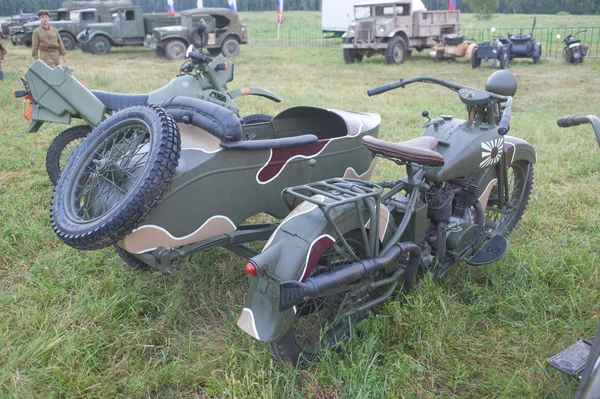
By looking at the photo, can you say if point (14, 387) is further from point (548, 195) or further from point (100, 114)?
point (548, 195)

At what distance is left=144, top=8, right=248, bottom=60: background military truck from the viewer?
16516mm

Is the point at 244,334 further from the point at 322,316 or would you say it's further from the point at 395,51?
the point at 395,51

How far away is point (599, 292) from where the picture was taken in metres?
2.87

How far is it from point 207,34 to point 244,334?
Answer: 49.2 feet

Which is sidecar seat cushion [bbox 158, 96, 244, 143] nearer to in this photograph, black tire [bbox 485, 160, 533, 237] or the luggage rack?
the luggage rack

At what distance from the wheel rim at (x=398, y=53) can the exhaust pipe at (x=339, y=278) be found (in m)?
13.9

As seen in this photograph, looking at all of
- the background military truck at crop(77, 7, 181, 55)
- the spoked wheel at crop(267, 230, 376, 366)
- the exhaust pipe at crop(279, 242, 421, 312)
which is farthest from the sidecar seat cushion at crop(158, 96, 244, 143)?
the background military truck at crop(77, 7, 181, 55)

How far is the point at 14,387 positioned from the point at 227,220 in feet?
3.86

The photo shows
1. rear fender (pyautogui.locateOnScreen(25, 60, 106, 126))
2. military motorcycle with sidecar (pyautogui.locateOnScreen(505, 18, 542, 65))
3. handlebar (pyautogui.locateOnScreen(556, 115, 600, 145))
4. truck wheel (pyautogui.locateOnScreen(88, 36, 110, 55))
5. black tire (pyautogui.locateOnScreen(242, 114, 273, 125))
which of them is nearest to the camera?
handlebar (pyautogui.locateOnScreen(556, 115, 600, 145))

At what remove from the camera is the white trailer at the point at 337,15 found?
85.5 ft

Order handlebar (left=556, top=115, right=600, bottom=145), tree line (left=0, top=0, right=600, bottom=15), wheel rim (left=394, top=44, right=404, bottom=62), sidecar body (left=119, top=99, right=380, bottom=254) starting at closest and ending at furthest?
handlebar (left=556, top=115, right=600, bottom=145)
sidecar body (left=119, top=99, right=380, bottom=254)
wheel rim (left=394, top=44, right=404, bottom=62)
tree line (left=0, top=0, right=600, bottom=15)

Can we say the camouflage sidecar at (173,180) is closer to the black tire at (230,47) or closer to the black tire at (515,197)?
the black tire at (515,197)

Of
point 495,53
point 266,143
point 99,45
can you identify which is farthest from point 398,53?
point 266,143

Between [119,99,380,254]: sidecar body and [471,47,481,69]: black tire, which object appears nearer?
[119,99,380,254]: sidecar body
